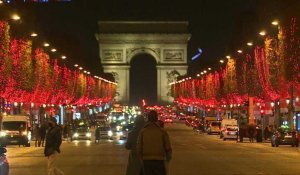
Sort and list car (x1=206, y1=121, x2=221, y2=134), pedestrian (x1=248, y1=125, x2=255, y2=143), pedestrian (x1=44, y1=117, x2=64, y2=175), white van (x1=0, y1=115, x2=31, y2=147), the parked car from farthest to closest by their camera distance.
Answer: car (x1=206, y1=121, x2=221, y2=134) < the parked car < pedestrian (x1=248, y1=125, x2=255, y2=143) < white van (x1=0, y1=115, x2=31, y2=147) < pedestrian (x1=44, y1=117, x2=64, y2=175)

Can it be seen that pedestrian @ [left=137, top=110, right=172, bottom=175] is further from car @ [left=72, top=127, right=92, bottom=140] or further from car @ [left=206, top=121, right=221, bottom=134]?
car @ [left=206, top=121, right=221, bottom=134]

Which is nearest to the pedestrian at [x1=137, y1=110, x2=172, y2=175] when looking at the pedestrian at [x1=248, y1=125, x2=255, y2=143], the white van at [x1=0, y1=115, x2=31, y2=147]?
the white van at [x1=0, y1=115, x2=31, y2=147]

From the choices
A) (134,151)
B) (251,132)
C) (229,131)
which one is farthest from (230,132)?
(134,151)

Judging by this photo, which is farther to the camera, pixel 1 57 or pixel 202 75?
pixel 202 75

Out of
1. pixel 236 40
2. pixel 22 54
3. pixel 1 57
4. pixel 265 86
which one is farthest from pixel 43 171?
pixel 236 40

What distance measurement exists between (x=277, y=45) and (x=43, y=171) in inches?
1569

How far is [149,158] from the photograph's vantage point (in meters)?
19.9

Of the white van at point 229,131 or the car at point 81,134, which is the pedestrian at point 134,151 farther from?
the white van at point 229,131

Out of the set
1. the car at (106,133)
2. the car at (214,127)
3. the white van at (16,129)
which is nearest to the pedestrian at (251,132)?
the car at (106,133)

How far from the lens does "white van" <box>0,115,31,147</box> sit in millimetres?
60969

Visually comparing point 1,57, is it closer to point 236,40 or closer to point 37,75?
point 37,75

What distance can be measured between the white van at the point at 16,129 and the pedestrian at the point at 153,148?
40402mm

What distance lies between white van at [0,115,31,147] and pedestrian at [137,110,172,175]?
1591 inches

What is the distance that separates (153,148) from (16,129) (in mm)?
43258
